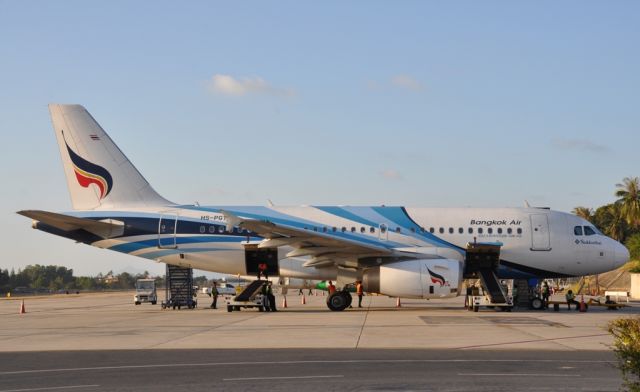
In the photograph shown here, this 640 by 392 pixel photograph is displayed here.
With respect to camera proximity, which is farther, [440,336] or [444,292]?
[444,292]

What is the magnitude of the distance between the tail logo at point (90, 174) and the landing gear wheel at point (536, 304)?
19.8 meters

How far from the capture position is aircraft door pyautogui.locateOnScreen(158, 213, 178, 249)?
36.8 metres

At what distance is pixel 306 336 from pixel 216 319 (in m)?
9.08

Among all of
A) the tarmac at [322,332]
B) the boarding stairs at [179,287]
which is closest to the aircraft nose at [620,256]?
the tarmac at [322,332]

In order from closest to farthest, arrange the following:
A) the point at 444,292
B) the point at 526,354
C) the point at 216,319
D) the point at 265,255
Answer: the point at 526,354 → the point at 216,319 → the point at 444,292 → the point at 265,255

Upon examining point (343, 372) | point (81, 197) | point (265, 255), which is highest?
point (81, 197)

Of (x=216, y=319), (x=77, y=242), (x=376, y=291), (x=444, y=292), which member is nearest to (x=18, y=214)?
(x=77, y=242)

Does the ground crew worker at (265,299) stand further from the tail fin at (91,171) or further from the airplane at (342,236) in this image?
the tail fin at (91,171)

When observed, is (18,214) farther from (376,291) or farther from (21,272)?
(21,272)

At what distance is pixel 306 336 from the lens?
2288 cm

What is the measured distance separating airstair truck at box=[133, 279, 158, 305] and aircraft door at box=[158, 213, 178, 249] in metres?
18.3

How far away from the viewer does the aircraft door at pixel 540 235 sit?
36562mm

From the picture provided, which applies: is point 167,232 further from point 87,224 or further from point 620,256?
point 620,256

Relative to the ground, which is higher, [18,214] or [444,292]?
[18,214]
